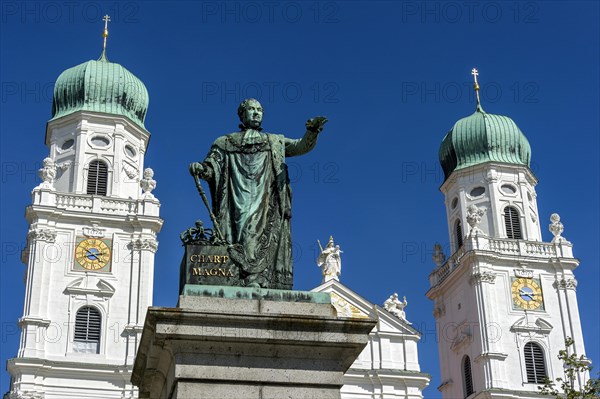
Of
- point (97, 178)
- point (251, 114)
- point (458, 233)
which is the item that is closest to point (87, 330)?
point (97, 178)

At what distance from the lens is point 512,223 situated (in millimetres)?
47094

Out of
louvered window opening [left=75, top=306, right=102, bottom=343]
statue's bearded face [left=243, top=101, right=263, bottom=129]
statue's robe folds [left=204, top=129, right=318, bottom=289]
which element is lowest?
statue's robe folds [left=204, top=129, right=318, bottom=289]

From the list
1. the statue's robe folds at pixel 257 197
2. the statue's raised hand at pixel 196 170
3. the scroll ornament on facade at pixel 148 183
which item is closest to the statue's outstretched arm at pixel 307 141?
the statue's robe folds at pixel 257 197

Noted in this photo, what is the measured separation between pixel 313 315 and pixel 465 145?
140ft

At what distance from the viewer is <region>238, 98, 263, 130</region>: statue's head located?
9.19 m

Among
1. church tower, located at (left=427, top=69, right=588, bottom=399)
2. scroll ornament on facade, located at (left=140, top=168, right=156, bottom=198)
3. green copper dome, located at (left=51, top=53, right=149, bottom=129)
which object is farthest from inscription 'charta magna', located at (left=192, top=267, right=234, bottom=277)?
green copper dome, located at (left=51, top=53, right=149, bottom=129)

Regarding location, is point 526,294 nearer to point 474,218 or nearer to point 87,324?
point 474,218

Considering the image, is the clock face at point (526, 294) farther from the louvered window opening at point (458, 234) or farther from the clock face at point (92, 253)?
the clock face at point (92, 253)

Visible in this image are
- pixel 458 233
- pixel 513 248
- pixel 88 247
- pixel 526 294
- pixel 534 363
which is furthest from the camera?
pixel 458 233

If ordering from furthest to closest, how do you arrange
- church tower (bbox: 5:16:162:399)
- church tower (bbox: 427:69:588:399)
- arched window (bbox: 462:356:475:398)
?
1. arched window (bbox: 462:356:475:398)
2. church tower (bbox: 427:69:588:399)
3. church tower (bbox: 5:16:162:399)

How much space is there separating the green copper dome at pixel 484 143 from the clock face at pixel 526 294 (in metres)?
6.59

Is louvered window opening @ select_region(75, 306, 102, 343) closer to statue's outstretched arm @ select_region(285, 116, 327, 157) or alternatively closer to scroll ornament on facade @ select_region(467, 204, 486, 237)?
scroll ornament on facade @ select_region(467, 204, 486, 237)

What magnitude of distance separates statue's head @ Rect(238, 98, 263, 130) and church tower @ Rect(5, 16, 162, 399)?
29667 millimetres

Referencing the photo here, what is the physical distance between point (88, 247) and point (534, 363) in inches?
758
